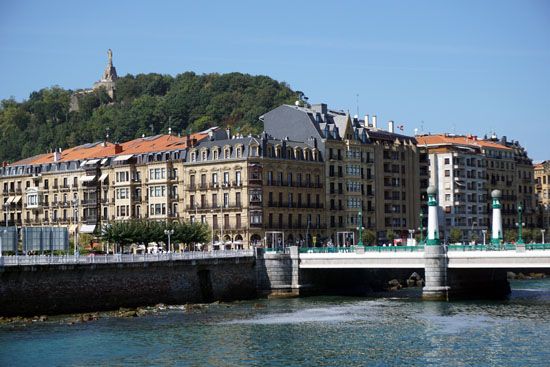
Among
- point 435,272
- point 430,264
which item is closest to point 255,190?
point 430,264

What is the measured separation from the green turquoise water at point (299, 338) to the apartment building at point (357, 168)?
1939 inches

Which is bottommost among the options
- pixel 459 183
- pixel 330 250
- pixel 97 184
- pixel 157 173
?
pixel 330 250

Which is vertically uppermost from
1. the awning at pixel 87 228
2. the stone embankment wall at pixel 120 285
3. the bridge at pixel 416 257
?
the awning at pixel 87 228

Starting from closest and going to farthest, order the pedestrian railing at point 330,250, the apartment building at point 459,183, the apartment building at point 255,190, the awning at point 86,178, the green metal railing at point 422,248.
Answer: the green metal railing at point 422,248 < the pedestrian railing at point 330,250 < the apartment building at point 255,190 < the awning at point 86,178 < the apartment building at point 459,183

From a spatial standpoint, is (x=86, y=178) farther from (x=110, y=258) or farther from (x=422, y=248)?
(x=422, y=248)

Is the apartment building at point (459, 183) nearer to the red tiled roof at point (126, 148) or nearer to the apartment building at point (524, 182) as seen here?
the apartment building at point (524, 182)

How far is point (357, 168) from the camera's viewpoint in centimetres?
14625

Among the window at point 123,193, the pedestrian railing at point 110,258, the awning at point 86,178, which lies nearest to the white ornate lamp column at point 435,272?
the pedestrian railing at point 110,258

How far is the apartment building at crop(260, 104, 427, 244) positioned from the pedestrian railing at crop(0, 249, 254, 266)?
35356 millimetres

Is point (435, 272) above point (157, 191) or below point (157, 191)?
below

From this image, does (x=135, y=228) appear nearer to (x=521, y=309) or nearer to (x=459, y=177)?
(x=521, y=309)

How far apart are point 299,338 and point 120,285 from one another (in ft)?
75.8

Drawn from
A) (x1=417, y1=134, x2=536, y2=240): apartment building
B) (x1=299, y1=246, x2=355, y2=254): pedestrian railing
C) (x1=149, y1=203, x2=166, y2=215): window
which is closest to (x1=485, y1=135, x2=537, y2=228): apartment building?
(x1=417, y1=134, x2=536, y2=240): apartment building

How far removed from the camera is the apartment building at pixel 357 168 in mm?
142250
